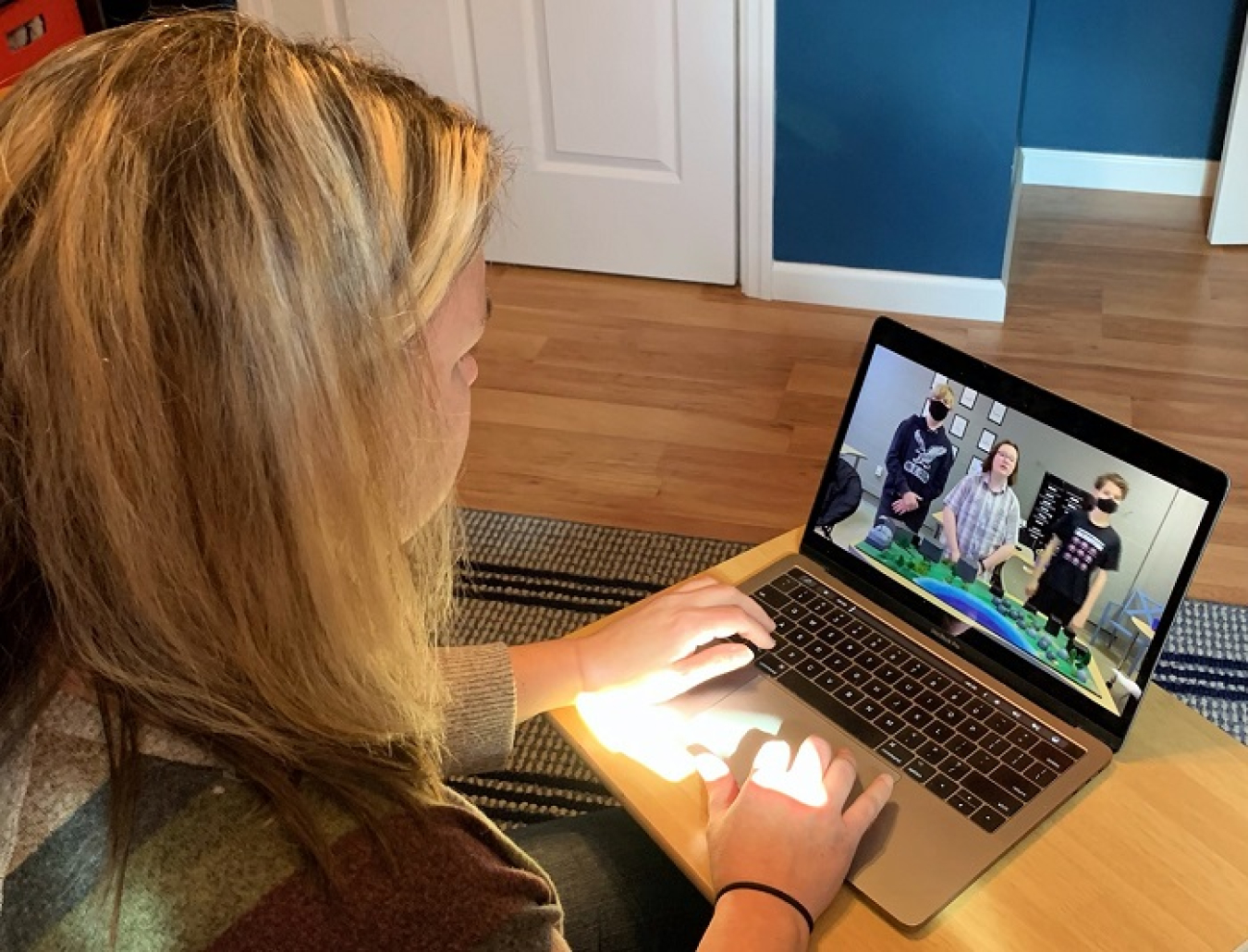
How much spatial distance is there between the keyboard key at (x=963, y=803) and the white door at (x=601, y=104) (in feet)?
6.23

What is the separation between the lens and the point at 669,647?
38.5 inches

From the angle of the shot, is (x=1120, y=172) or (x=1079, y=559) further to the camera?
(x=1120, y=172)

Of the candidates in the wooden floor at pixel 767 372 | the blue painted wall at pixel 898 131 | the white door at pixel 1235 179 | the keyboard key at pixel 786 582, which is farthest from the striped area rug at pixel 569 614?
the white door at pixel 1235 179

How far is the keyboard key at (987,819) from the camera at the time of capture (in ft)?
2.77

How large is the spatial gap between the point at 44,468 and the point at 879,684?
62 cm

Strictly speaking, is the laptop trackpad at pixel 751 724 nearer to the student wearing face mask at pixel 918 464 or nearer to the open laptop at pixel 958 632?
the open laptop at pixel 958 632

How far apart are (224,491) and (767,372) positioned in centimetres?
191

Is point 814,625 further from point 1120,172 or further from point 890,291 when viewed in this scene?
point 1120,172

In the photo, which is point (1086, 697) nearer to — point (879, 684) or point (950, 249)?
point (879, 684)

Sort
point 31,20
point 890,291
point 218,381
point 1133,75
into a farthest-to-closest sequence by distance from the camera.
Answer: point 1133,75
point 31,20
point 890,291
point 218,381

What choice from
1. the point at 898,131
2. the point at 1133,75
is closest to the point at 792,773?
the point at 898,131

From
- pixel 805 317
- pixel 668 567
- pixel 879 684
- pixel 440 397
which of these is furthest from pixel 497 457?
pixel 440 397

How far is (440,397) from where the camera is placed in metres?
0.71

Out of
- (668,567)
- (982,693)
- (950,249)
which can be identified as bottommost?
(668,567)
